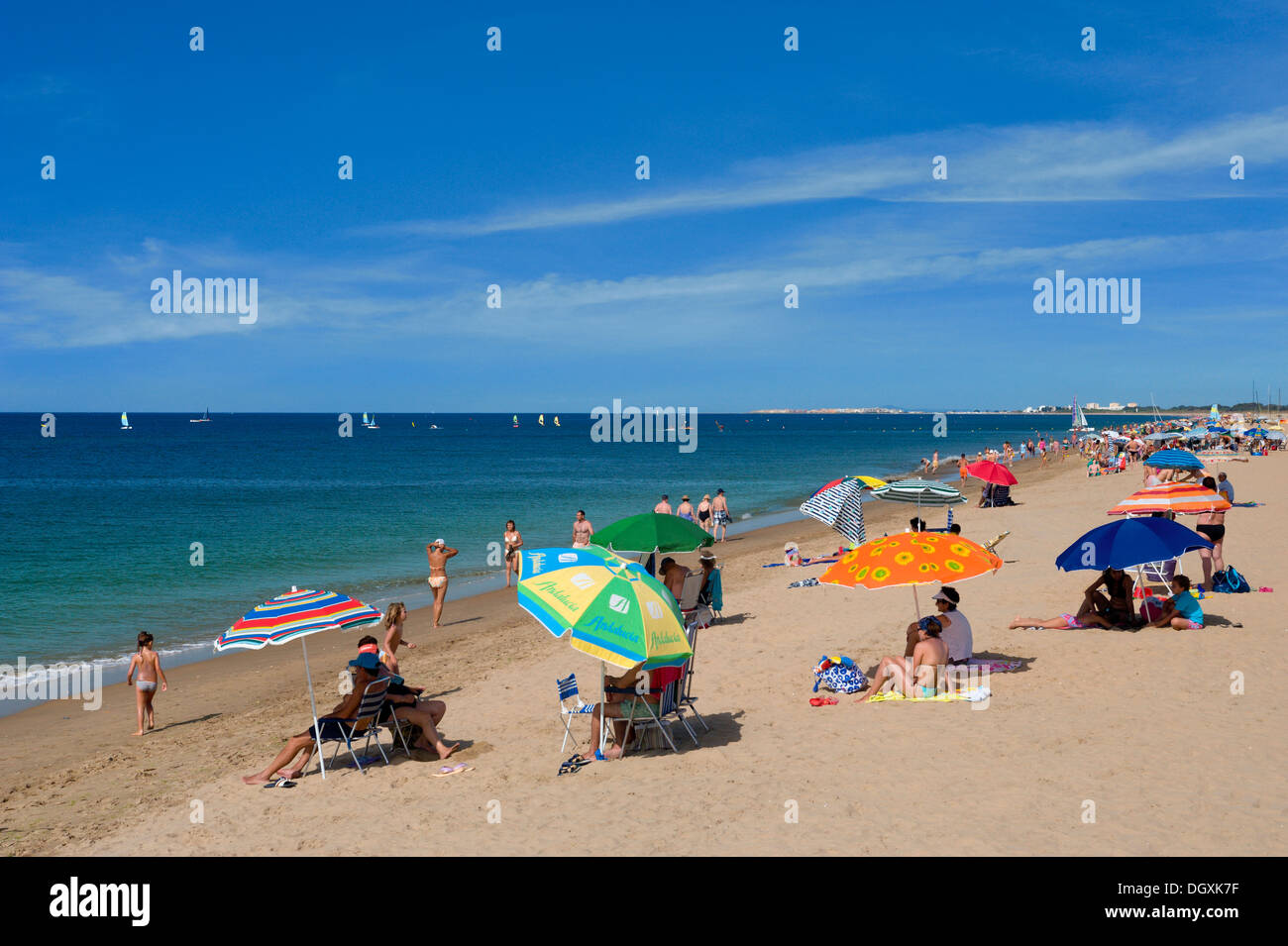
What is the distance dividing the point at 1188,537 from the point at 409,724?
902cm

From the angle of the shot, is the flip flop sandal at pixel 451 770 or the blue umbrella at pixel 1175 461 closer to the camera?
the flip flop sandal at pixel 451 770

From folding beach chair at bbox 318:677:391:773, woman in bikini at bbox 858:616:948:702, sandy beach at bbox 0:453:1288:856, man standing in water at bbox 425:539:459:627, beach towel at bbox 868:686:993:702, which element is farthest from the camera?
man standing in water at bbox 425:539:459:627

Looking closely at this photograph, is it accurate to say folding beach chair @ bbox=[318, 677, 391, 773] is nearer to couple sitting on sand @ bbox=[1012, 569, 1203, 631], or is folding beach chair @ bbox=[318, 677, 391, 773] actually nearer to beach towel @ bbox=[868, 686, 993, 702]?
beach towel @ bbox=[868, 686, 993, 702]

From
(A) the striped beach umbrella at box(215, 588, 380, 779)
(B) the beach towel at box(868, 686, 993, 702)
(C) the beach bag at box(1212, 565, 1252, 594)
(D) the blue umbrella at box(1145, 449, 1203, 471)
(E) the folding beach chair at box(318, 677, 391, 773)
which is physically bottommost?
(B) the beach towel at box(868, 686, 993, 702)

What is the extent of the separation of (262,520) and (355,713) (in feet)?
101

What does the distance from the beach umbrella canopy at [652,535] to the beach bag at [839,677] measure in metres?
2.10

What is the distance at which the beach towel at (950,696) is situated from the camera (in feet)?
28.9

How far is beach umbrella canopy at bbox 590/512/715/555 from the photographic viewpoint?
35.7 feet

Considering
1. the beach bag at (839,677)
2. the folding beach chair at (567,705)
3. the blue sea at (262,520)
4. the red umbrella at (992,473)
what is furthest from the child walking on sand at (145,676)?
the red umbrella at (992,473)

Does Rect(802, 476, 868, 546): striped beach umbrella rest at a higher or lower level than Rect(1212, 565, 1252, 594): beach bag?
higher

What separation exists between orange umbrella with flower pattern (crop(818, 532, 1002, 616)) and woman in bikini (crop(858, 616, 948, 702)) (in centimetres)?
86

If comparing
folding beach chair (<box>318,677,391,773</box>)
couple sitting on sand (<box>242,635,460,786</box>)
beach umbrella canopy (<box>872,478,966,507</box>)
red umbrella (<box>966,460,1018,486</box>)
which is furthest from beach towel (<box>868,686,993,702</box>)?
red umbrella (<box>966,460,1018,486</box>)

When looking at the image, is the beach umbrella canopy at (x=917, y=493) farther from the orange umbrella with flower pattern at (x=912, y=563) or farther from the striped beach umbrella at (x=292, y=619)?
the striped beach umbrella at (x=292, y=619)

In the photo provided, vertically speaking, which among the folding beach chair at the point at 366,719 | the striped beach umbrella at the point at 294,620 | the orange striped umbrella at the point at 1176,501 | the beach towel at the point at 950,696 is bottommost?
the beach towel at the point at 950,696
